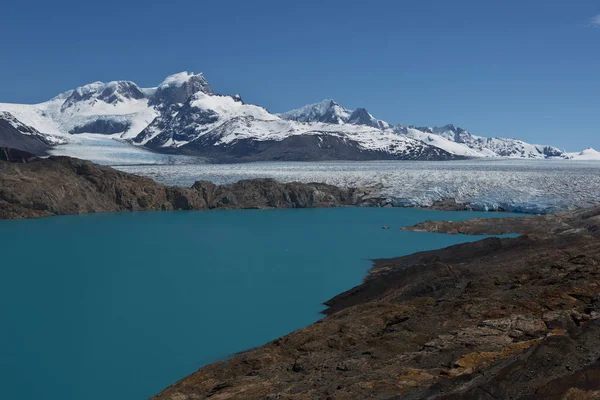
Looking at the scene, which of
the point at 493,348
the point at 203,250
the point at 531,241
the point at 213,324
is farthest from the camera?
the point at 203,250

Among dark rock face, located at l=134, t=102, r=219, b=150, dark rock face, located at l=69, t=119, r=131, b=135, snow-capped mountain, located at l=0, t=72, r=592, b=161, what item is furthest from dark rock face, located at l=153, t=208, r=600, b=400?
dark rock face, located at l=69, t=119, r=131, b=135

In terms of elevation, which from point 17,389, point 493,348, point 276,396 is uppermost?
point 493,348

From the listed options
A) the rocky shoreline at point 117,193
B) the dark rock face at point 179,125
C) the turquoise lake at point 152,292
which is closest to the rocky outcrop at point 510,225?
the turquoise lake at point 152,292

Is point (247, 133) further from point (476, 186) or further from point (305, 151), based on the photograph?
point (476, 186)

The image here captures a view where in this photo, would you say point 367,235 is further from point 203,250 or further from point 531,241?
point 531,241

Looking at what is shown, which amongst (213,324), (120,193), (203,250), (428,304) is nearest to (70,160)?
(120,193)

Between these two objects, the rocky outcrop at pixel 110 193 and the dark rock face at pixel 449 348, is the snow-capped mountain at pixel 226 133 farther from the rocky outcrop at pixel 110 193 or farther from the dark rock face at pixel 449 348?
the dark rock face at pixel 449 348
